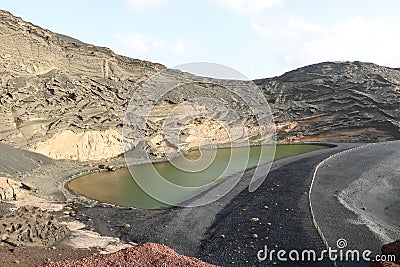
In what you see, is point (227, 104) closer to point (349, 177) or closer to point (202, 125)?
point (202, 125)

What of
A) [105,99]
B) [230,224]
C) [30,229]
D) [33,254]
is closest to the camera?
[33,254]

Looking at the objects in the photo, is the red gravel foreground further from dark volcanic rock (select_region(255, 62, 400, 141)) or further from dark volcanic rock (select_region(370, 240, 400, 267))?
dark volcanic rock (select_region(255, 62, 400, 141))

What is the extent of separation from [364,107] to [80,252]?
48063 millimetres

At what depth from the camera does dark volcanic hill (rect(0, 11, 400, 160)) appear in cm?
2905

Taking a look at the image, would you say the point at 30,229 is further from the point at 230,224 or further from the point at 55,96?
the point at 55,96

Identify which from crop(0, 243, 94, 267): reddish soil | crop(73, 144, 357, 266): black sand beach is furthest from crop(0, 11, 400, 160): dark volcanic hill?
crop(0, 243, 94, 267): reddish soil

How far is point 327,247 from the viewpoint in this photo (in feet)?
39.9

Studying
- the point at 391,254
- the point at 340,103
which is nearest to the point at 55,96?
the point at 391,254

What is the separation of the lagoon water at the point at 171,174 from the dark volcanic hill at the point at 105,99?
15.0 ft

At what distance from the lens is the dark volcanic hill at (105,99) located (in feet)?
95.3

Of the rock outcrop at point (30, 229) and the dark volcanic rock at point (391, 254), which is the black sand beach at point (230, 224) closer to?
the rock outcrop at point (30, 229)

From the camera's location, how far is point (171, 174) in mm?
28953

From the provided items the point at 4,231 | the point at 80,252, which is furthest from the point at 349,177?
the point at 4,231

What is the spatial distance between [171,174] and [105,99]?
12.0 meters
